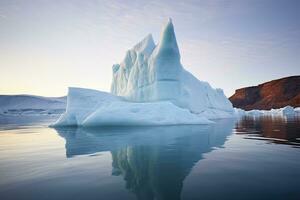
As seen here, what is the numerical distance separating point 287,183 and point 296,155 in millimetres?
2536

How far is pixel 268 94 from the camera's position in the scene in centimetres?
13300

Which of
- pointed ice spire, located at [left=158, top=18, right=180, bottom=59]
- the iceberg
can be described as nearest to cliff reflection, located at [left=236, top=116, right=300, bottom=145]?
the iceberg

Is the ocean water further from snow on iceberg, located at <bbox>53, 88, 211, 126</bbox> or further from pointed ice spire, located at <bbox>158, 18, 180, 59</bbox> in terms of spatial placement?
pointed ice spire, located at <bbox>158, 18, 180, 59</bbox>

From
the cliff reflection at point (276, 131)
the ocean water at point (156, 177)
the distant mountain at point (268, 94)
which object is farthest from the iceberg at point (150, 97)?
the distant mountain at point (268, 94)

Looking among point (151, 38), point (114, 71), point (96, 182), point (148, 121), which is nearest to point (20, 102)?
point (114, 71)

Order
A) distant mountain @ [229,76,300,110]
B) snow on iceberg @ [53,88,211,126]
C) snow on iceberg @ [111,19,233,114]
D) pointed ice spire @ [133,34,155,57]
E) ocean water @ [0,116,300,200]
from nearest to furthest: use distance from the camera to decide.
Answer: ocean water @ [0,116,300,200], snow on iceberg @ [53,88,211,126], snow on iceberg @ [111,19,233,114], pointed ice spire @ [133,34,155,57], distant mountain @ [229,76,300,110]

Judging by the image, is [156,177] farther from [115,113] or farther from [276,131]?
[115,113]

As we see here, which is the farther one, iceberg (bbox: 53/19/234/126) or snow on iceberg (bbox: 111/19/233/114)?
snow on iceberg (bbox: 111/19/233/114)

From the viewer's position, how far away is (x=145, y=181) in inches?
142

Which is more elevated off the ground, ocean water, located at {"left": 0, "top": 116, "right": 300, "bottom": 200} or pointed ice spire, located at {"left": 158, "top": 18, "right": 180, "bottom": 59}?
pointed ice spire, located at {"left": 158, "top": 18, "right": 180, "bottom": 59}

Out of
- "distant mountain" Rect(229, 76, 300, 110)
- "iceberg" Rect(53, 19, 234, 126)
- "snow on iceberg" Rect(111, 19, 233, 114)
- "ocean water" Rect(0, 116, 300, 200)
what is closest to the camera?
"ocean water" Rect(0, 116, 300, 200)

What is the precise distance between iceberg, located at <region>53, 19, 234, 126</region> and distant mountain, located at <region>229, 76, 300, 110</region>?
9412cm

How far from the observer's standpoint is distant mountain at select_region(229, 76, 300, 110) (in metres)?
120

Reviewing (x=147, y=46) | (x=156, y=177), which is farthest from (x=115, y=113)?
(x=147, y=46)
